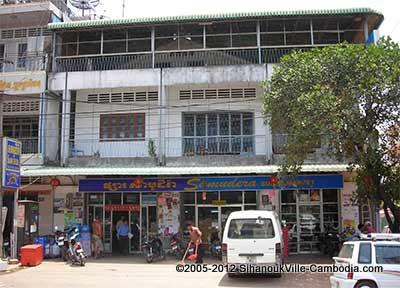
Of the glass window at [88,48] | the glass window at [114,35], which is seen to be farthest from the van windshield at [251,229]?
the glass window at [88,48]

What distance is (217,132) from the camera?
21.7 m

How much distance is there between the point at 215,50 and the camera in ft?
71.1

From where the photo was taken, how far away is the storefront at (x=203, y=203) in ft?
67.3

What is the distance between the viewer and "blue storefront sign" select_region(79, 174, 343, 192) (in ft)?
66.2

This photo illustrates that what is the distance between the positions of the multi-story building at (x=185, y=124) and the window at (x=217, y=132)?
0.15ft

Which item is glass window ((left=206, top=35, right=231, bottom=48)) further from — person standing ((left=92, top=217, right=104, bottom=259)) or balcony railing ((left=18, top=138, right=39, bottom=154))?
person standing ((left=92, top=217, right=104, bottom=259))

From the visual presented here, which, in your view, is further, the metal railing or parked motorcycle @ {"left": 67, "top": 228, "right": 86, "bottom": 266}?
the metal railing

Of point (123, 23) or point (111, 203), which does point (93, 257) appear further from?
point (123, 23)

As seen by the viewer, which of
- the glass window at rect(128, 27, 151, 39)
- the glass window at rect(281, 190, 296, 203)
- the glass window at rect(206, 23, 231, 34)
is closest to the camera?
the glass window at rect(281, 190, 296, 203)

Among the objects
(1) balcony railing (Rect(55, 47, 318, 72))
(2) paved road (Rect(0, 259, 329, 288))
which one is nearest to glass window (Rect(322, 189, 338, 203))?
(1) balcony railing (Rect(55, 47, 318, 72))

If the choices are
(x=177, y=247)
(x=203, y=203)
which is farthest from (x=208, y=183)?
(x=177, y=247)

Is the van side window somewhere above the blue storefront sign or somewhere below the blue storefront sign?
below

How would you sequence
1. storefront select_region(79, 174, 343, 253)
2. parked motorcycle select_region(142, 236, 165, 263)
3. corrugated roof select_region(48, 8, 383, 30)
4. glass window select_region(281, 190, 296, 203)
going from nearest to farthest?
parked motorcycle select_region(142, 236, 165, 263) → storefront select_region(79, 174, 343, 253) → corrugated roof select_region(48, 8, 383, 30) → glass window select_region(281, 190, 296, 203)

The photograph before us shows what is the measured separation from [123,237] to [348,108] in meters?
11.9
